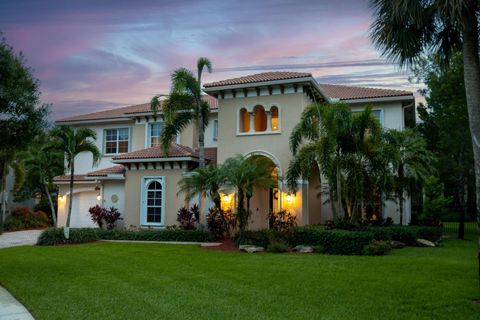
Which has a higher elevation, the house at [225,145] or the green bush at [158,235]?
the house at [225,145]

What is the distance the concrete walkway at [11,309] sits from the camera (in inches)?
315

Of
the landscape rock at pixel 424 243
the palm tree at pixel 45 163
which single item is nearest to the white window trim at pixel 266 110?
the landscape rock at pixel 424 243

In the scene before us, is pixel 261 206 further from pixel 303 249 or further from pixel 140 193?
pixel 303 249

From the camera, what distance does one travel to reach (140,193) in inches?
941

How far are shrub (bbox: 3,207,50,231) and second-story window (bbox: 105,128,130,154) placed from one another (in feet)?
25.5

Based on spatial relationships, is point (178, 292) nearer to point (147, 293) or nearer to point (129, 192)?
point (147, 293)

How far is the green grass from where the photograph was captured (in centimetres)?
816

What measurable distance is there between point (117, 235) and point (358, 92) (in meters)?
16.0

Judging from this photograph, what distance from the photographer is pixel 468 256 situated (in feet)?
49.6

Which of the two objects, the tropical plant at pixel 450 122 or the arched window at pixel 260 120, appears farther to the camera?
the tropical plant at pixel 450 122

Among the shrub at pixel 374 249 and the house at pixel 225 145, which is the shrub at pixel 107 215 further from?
the shrub at pixel 374 249

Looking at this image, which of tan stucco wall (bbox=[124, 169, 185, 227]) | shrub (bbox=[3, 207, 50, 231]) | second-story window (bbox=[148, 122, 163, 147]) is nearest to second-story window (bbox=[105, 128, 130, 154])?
second-story window (bbox=[148, 122, 163, 147])

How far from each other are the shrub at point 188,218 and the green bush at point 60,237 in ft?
14.1

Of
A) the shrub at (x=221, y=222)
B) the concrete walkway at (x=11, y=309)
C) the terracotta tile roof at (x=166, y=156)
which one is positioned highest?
the terracotta tile roof at (x=166, y=156)
